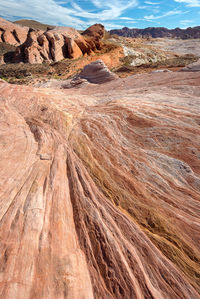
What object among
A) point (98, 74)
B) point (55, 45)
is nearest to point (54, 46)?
point (55, 45)

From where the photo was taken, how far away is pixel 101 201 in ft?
13.8

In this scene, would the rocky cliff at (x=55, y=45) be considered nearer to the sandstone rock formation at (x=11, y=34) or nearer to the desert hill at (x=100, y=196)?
the sandstone rock formation at (x=11, y=34)

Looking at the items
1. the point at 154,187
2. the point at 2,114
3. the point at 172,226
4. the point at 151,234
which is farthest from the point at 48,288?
the point at 2,114

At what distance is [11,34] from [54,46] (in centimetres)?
2763

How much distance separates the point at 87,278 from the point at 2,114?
20.6 ft

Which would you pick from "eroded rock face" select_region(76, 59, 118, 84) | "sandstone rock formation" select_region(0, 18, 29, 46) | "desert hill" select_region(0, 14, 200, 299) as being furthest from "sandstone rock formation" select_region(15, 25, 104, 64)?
"desert hill" select_region(0, 14, 200, 299)

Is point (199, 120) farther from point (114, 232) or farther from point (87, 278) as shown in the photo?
point (87, 278)

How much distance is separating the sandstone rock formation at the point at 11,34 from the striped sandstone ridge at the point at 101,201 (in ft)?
205

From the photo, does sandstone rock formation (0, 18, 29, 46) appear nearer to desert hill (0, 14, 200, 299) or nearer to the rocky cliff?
the rocky cliff

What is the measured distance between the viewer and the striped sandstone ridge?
2.92m

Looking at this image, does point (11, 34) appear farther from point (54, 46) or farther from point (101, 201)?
point (101, 201)

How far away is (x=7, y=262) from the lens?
279 centimetres

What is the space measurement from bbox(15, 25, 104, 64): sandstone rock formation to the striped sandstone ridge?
38.9m

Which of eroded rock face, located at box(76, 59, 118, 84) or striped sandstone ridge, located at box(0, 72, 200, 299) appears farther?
eroded rock face, located at box(76, 59, 118, 84)
